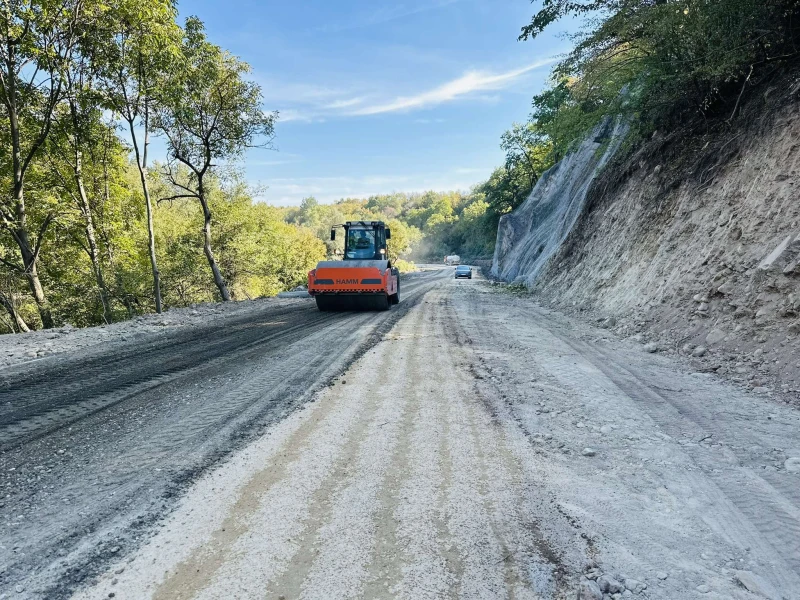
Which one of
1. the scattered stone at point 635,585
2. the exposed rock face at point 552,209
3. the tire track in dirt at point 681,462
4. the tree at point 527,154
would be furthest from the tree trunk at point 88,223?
the tree at point 527,154

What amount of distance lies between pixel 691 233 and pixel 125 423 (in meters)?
9.95

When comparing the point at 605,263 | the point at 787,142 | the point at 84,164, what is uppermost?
the point at 84,164

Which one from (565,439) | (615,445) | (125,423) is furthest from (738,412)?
(125,423)

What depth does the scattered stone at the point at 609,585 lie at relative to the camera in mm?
1949

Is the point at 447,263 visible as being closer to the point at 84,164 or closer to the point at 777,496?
the point at 84,164

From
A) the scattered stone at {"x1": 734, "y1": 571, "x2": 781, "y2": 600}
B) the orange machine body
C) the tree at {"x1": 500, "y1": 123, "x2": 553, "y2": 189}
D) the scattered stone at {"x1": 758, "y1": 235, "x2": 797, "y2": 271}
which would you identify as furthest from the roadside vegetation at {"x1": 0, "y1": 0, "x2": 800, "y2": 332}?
the tree at {"x1": 500, "y1": 123, "x2": 553, "y2": 189}

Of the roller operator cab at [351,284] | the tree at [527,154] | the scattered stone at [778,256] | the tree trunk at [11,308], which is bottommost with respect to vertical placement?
the tree trunk at [11,308]

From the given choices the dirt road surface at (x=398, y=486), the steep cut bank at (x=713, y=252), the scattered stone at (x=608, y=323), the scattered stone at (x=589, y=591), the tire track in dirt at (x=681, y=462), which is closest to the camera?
the scattered stone at (x=589, y=591)

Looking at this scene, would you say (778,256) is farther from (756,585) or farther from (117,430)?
(117,430)

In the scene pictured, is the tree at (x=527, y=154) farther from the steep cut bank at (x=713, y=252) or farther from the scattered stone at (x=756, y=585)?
the scattered stone at (x=756, y=585)

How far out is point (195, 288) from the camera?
26188mm

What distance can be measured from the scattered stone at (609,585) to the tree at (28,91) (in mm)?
15699

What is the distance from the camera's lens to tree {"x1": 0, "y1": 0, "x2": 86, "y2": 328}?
440 inches

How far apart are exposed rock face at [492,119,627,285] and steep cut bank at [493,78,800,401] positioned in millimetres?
4938
